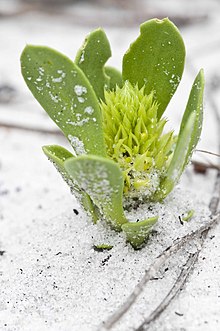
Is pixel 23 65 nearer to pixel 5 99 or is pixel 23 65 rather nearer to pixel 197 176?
pixel 197 176

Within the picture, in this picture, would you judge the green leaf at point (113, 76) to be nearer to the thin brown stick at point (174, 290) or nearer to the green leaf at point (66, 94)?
the green leaf at point (66, 94)

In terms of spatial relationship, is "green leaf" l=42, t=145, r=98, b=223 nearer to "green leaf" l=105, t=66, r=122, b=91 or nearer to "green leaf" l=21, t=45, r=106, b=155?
"green leaf" l=21, t=45, r=106, b=155

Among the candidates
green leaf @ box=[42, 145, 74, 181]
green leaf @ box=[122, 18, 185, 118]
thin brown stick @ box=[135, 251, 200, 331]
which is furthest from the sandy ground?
green leaf @ box=[122, 18, 185, 118]

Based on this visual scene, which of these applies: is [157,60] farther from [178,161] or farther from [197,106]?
[178,161]

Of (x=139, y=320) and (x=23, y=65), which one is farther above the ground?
(x=23, y=65)

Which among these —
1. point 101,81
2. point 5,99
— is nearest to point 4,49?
point 5,99

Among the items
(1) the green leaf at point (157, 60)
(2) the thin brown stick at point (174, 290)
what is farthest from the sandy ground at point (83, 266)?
(1) the green leaf at point (157, 60)

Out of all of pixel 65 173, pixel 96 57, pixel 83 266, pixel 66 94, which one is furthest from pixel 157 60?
pixel 83 266
